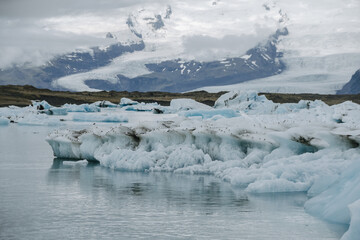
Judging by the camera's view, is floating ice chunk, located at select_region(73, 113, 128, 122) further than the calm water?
Yes

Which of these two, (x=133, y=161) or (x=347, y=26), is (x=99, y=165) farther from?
(x=347, y=26)

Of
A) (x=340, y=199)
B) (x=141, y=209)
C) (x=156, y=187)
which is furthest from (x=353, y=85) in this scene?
(x=141, y=209)

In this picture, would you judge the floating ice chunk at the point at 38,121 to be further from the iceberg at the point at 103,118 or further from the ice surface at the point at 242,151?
the ice surface at the point at 242,151

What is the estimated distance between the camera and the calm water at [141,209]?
9875mm

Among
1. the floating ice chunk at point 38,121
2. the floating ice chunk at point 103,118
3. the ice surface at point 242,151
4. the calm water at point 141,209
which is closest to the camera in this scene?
the calm water at point 141,209

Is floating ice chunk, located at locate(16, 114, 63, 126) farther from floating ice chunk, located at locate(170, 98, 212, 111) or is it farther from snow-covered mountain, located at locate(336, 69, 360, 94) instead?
snow-covered mountain, located at locate(336, 69, 360, 94)

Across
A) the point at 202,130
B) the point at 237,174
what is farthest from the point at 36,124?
the point at 237,174

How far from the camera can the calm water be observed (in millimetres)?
9875

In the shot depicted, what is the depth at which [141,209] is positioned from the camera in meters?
11.8

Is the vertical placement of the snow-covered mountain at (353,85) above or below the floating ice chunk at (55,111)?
above

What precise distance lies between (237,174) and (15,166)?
27.1 feet

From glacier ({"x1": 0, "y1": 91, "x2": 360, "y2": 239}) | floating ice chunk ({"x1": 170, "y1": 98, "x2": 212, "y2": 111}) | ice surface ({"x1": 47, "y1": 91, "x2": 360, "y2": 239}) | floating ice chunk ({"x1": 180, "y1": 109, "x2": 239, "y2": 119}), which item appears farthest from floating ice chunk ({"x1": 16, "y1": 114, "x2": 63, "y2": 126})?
ice surface ({"x1": 47, "y1": 91, "x2": 360, "y2": 239})

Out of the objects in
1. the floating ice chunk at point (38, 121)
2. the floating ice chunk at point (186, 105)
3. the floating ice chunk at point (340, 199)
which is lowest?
the floating ice chunk at point (340, 199)

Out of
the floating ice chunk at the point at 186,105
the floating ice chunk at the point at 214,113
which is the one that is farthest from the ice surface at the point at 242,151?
the floating ice chunk at the point at 186,105
